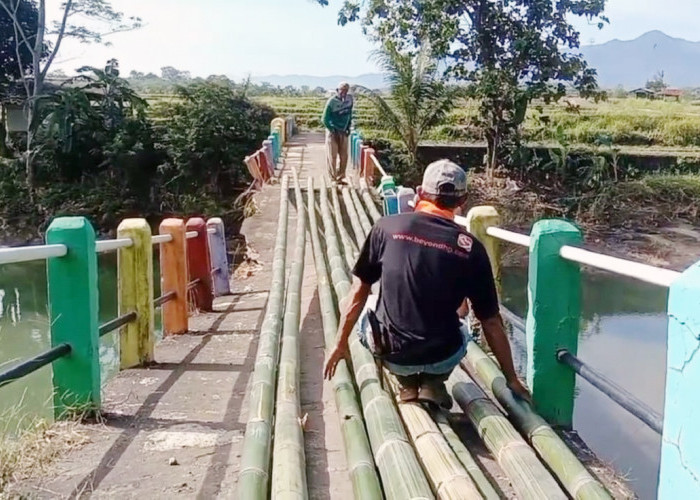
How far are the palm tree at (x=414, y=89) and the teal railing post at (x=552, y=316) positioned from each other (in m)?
13.1

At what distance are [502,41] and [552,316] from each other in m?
13.9

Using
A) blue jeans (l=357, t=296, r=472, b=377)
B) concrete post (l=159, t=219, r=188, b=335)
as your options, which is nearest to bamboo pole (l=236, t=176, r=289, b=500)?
blue jeans (l=357, t=296, r=472, b=377)

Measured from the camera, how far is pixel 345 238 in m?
7.78

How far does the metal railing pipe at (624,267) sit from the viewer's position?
1907mm

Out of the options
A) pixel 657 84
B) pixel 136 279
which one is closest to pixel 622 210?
pixel 136 279

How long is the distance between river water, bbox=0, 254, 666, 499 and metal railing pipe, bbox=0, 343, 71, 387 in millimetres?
466

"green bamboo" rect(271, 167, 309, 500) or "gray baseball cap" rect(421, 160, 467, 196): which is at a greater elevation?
"gray baseball cap" rect(421, 160, 467, 196)

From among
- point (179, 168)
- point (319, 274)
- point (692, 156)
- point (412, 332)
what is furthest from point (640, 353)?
point (179, 168)

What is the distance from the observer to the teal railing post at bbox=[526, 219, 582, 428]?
2.90 meters

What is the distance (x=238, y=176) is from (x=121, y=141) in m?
3.04

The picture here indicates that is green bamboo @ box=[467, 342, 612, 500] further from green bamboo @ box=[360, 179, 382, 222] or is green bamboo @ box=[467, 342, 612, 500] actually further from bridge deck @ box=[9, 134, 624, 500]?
green bamboo @ box=[360, 179, 382, 222]

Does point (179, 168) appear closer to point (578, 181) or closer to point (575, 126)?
point (578, 181)

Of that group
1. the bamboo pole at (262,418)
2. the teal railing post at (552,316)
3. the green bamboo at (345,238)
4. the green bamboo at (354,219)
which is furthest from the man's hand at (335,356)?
the green bamboo at (354,219)

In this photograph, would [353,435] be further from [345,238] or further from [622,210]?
[622,210]
